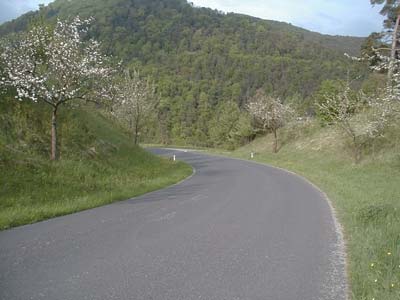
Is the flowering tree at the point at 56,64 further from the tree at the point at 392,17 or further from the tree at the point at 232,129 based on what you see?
the tree at the point at 232,129

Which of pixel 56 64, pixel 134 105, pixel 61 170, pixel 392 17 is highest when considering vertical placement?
pixel 392 17

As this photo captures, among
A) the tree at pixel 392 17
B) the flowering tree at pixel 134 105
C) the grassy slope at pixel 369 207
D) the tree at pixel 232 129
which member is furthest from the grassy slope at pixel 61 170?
the tree at pixel 232 129

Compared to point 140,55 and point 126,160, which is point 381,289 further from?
point 140,55

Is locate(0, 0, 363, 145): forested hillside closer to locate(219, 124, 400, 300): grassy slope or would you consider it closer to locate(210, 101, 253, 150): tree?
locate(210, 101, 253, 150): tree

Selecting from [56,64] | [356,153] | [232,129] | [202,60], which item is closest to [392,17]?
[356,153]

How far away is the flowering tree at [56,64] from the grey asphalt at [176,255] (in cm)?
661

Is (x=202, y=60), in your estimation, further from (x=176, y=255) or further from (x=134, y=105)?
(x=176, y=255)

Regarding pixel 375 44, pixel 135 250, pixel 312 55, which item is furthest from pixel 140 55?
pixel 135 250

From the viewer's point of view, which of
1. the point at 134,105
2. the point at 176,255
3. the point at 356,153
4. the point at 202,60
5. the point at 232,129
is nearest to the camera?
the point at 176,255

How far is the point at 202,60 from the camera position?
140m

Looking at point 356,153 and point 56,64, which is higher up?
point 56,64

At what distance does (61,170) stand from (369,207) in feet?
36.0

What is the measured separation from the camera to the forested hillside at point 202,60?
9681cm

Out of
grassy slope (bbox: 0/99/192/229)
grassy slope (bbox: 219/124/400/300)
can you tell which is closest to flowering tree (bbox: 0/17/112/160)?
grassy slope (bbox: 0/99/192/229)
